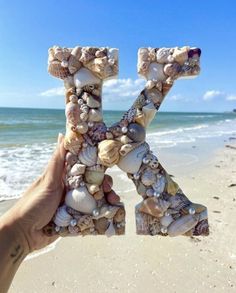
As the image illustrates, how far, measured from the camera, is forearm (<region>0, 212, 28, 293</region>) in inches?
57.7

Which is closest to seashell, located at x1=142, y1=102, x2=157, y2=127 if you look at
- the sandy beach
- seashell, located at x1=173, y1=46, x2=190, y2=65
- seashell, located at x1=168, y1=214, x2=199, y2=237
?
seashell, located at x1=173, y1=46, x2=190, y2=65

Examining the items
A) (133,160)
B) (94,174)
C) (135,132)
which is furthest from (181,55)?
(94,174)

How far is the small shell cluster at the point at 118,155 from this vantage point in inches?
58.9

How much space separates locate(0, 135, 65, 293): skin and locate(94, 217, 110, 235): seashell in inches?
7.8

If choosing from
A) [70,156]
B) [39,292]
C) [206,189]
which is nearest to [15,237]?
[70,156]

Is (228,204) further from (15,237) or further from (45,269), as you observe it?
(15,237)

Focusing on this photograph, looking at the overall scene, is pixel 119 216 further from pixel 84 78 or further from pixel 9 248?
pixel 84 78

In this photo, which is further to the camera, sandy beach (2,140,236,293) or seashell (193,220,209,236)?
sandy beach (2,140,236,293)

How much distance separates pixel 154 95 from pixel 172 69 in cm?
13

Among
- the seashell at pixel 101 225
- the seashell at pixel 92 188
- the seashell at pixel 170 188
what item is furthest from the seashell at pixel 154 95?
the seashell at pixel 101 225

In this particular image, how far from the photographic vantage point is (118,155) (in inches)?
57.8

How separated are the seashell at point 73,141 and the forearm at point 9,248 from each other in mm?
402

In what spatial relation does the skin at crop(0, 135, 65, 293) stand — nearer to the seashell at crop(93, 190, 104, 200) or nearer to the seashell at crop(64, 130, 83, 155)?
the seashell at crop(64, 130, 83, 155)

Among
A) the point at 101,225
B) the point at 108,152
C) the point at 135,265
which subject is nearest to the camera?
the point at 108,152
